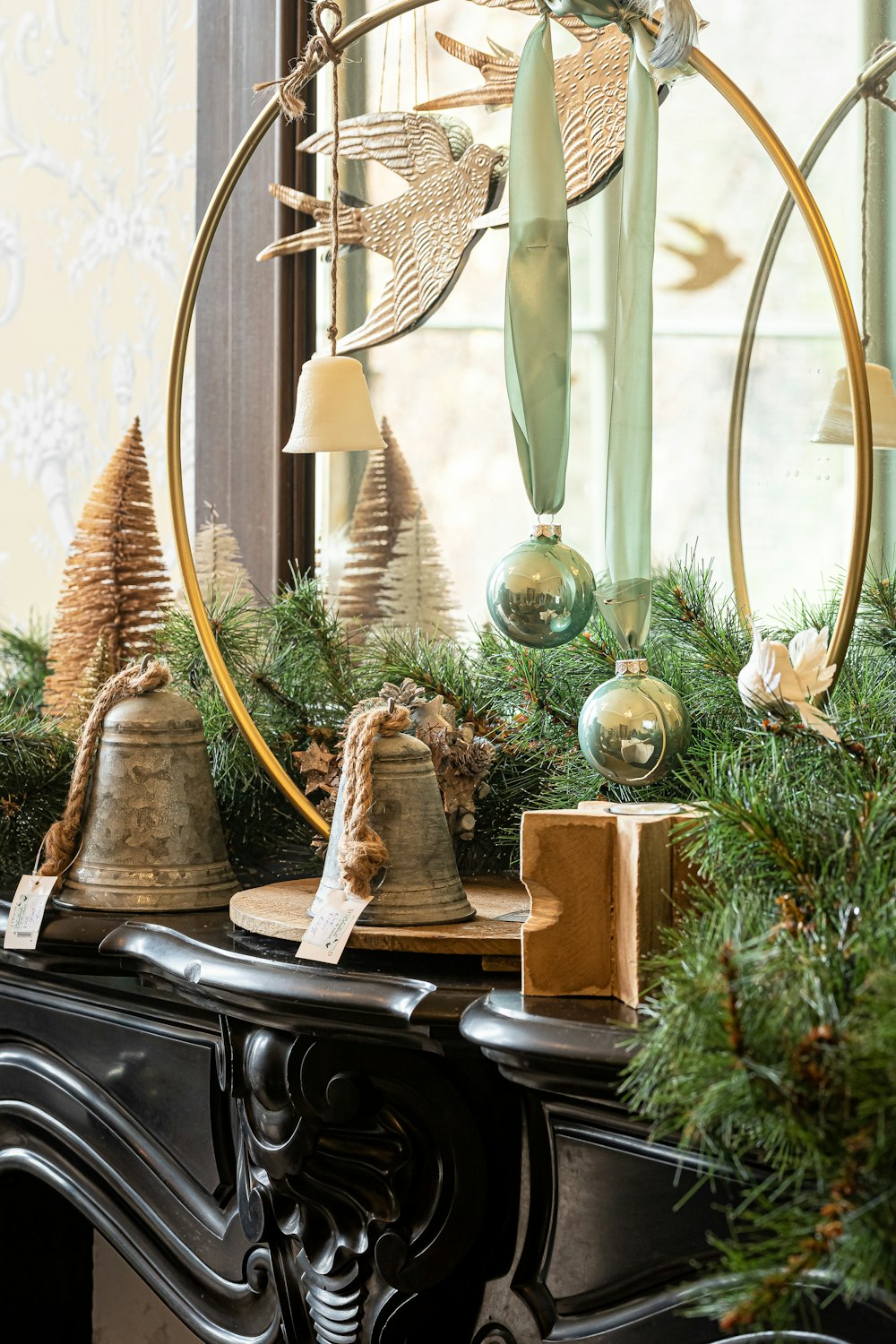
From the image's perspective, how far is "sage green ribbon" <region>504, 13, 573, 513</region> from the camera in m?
0.75

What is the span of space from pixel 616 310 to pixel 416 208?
1.29 feet

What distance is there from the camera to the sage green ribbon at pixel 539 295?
0.75 meters

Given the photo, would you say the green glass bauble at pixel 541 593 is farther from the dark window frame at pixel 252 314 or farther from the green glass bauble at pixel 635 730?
the dark window frame at pixel 252 314

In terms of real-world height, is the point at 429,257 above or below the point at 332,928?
above

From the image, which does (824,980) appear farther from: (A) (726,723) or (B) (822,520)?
(B) (822,520)

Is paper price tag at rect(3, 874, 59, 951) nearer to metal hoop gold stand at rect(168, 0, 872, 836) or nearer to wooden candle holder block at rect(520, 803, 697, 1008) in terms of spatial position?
metal hoop gold stand at rect(168, 0, 872, 836)

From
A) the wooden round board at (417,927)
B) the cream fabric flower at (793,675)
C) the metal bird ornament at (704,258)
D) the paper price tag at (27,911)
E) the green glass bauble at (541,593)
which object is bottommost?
the paper price tag at (27,911)

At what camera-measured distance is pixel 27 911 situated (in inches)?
33.2

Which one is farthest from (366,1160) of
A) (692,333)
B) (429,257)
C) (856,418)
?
(429,257)

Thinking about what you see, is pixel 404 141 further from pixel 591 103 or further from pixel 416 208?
pixel 591 103

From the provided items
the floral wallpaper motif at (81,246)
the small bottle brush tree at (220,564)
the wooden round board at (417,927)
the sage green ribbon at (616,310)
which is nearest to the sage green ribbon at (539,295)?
the sage green ribbon at (616,310)

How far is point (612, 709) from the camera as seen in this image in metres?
0.69

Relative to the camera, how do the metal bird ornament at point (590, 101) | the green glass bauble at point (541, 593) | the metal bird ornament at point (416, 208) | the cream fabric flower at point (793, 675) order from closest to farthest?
the cream fabric flower at point (793, 675), the green glass bauble at point (541, 593), the metal bird ornament at point (590, 101), the metal bird ornament at point (416, 208)

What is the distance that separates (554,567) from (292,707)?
1.03 ft
